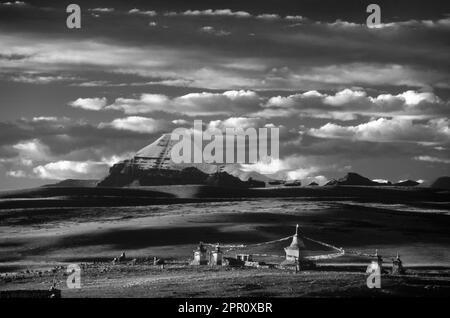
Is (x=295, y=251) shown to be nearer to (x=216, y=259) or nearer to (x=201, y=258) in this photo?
(x=216, y=259)

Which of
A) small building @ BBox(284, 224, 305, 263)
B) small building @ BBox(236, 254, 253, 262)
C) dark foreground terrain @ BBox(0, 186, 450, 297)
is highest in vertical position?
small building @ BBox(284, 224, 305, 263)

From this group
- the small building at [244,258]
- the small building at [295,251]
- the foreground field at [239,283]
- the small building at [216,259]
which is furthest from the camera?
the small building at [244,258]

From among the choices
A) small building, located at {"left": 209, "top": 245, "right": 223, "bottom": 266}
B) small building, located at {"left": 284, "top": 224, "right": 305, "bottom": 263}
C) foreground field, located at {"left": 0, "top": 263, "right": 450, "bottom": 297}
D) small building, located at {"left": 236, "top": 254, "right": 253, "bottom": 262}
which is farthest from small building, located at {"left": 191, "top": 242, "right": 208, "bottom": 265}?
small building, located at {"left": 284, "top": 224, "right": 305, "bottom": 263}

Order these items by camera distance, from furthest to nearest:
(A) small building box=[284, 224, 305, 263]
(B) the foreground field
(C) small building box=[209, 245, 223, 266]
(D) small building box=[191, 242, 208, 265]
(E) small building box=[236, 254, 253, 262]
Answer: (D) small building box=[191, 242, 208, 265]
(E) small building box=[236, 254, 253, 262]
(C) small building box=[209, 245, 223, 266]
(A) small building box=[284, 224, 305, 263]
(B) the foreground field

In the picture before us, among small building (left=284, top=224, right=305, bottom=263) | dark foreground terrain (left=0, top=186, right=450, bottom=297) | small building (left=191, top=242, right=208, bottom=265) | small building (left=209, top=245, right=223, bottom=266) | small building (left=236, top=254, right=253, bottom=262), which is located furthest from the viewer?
small building (left=191, top=242, right=208, bottom=265)

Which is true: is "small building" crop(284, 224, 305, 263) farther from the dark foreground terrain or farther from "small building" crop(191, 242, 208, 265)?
"small building" crop(191, 242, 208, 265)

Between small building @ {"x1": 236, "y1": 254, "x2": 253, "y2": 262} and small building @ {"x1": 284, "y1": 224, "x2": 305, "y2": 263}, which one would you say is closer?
small building @ {"x1": 284, "y1": 224, "x2": 305, "y2": 263}

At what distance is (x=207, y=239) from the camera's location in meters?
102

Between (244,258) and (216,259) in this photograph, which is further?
(244,258)

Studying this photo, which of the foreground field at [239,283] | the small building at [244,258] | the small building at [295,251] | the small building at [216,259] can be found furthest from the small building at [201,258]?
the small building at [295,251]

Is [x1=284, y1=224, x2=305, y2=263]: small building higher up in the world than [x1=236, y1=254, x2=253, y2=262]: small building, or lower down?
higher up

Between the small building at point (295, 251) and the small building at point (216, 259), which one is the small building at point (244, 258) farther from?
the small building at point (295, 251)

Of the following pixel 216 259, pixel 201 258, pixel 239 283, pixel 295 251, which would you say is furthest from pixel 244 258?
pixel 239 283
